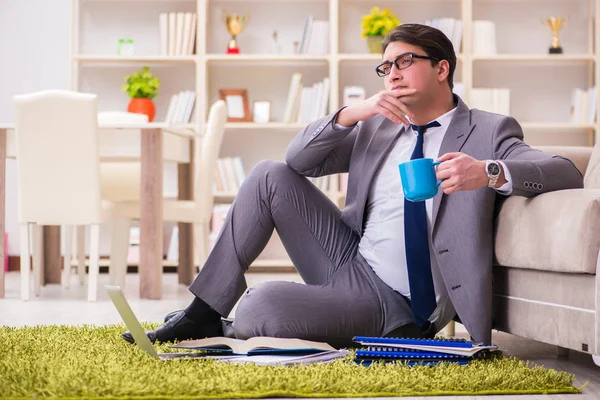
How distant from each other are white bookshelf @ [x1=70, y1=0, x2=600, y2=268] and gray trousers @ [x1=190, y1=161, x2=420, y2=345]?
3.58 metres

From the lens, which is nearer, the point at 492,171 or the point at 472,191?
the point at 492,171

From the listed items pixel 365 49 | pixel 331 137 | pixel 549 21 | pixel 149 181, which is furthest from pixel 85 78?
pixel 331 137

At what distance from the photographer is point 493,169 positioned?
180 cm

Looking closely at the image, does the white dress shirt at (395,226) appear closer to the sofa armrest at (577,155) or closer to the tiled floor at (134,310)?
the tiled floor at (134,310)

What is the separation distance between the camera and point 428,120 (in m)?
2.07

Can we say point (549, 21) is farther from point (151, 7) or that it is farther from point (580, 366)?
point (580, 366)

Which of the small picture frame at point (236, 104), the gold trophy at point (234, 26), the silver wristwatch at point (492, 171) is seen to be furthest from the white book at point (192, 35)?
the silver wristwatch at point (492, 171)

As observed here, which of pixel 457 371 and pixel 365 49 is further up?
pixel 365 49

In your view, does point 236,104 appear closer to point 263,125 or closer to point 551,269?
point 263,125

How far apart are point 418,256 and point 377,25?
366 centimetres

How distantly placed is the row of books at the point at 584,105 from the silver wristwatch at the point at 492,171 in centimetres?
395

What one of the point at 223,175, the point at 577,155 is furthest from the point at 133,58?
the point at 577,155

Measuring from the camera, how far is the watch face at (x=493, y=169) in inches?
70.6

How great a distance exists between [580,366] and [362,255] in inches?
22.0
